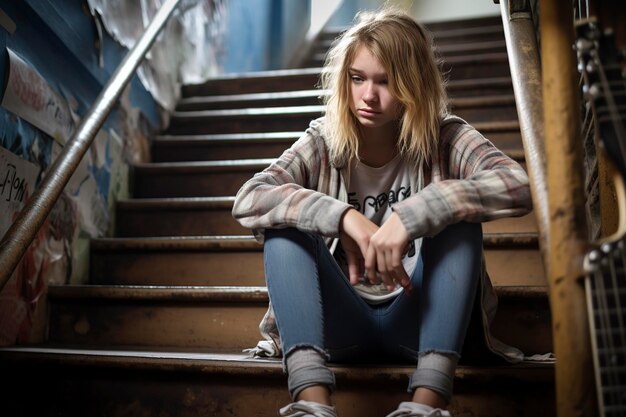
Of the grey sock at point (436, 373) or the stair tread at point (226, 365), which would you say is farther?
the stair tread at point (226, 365)

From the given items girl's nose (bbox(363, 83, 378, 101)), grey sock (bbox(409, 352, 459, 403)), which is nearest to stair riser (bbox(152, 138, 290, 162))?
girl's nose (bbox(363, 83, 378, 101))

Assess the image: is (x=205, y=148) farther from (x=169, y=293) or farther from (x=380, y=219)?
(x=380, y=219)

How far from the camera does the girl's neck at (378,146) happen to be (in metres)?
1.43

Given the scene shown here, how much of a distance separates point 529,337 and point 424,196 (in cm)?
61

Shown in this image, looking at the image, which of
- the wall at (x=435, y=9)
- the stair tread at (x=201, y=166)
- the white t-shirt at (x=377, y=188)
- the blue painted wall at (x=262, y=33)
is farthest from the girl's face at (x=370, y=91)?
the wall at (x=435, y=9)

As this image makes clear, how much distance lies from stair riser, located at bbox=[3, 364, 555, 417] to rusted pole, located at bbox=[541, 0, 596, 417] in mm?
449

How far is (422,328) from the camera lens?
111 centimetres

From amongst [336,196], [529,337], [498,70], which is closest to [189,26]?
[498,70]

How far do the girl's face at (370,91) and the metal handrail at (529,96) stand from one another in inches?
10.5

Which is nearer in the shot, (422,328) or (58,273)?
(422,328)

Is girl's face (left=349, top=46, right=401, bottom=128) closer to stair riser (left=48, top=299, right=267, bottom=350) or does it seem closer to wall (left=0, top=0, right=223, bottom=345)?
stair riser (left=48, top=299, right=267, bottom=350)

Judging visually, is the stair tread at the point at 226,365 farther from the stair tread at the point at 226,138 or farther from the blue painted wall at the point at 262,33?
the blue painted wall at the point at 262,33

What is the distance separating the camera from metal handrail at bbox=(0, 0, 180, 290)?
1.32 m

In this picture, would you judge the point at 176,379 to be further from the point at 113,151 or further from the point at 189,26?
the point at 189,26
